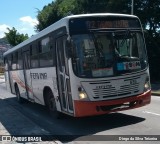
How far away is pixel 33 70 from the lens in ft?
49.0

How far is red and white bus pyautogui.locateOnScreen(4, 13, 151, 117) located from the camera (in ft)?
33.6

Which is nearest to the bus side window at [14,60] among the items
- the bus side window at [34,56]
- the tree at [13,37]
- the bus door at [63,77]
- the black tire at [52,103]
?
the bus side window at [34,56]

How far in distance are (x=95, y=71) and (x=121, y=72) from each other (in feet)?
2.53

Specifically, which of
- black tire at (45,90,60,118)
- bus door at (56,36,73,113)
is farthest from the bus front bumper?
black tire at (45,90,60,118)

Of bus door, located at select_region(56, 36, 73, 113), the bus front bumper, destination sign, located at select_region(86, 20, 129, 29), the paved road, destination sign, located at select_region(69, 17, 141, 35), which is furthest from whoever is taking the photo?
bus door, located at select_region(56, 36, 73, 113)

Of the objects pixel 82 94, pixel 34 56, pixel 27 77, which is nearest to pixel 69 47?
pixel 82 94

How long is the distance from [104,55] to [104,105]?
4.42 ft

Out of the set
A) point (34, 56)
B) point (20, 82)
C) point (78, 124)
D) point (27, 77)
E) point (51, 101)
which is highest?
point (34, 56)

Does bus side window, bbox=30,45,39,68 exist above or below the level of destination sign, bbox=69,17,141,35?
below

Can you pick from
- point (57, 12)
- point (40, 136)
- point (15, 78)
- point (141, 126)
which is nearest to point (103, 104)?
point (141, 126)

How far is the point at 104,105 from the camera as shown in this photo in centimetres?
1027

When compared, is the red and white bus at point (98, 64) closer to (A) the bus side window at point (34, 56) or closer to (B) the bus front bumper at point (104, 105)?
(B) the bus front bumper at point (104, 105)

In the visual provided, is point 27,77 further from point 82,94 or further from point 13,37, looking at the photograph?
point 13,37

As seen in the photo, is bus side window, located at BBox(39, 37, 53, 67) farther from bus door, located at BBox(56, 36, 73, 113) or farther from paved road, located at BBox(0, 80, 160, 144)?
paved road, located at BBox(0, 80, 160, 144)
